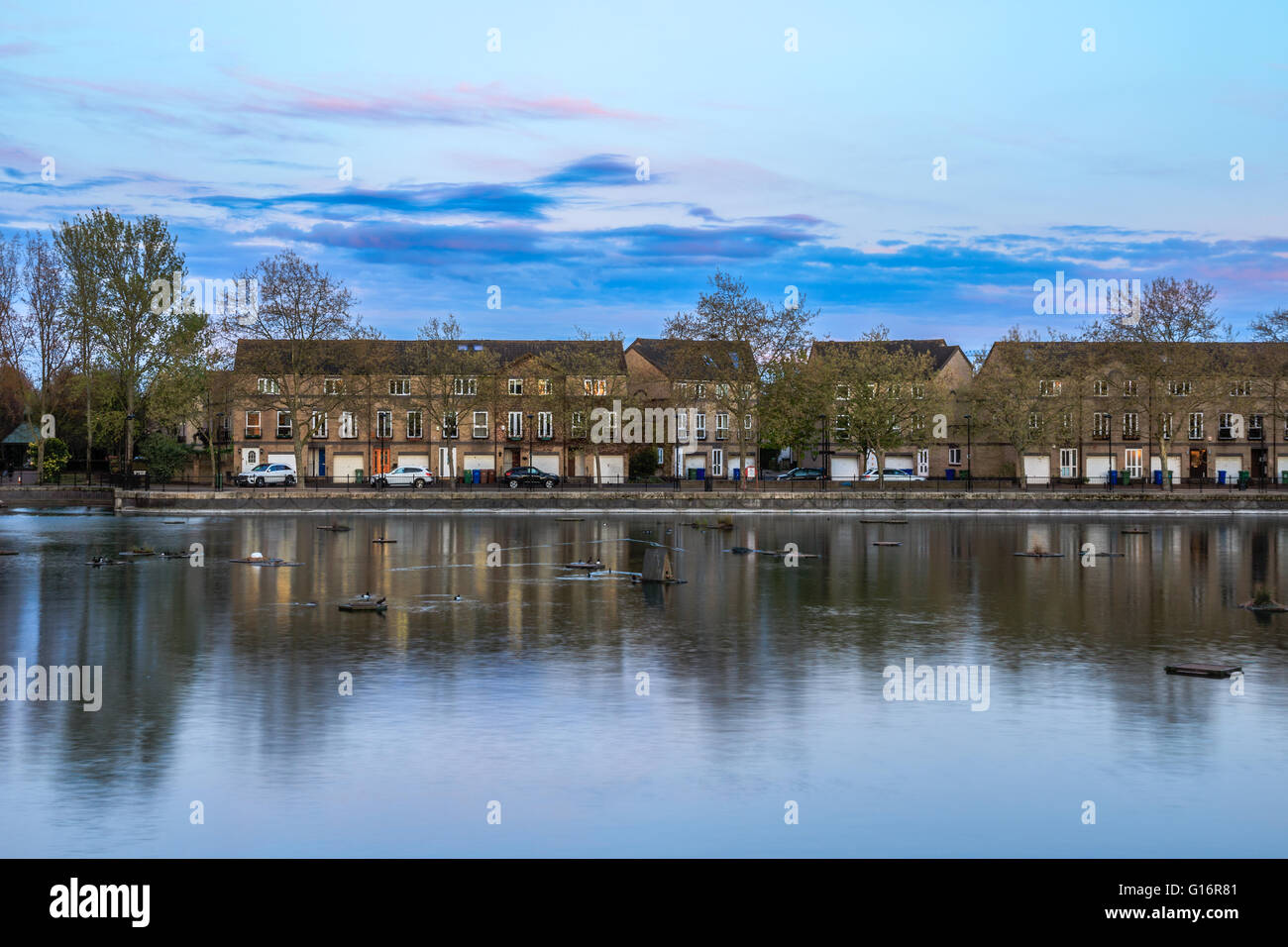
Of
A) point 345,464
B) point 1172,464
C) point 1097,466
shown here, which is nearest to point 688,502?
point 345,464

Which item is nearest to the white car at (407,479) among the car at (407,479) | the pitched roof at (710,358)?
the car at (407,479)

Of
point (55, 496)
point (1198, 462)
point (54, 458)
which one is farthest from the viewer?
point (1198, 462)

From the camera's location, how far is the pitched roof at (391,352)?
221ft

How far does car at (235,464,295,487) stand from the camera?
2831 inches

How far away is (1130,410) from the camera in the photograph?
2995 inches

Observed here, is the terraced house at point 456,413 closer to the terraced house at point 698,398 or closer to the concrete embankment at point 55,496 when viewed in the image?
the terraced house at point 698,398

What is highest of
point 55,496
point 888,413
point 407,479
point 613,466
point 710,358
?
point 710,358

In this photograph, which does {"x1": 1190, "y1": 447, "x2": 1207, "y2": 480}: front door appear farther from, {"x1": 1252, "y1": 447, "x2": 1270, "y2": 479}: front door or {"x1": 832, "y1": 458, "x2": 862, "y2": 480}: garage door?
{"x1": 832, "y1": 458, "x2": 862, "y2": 480}: garage door

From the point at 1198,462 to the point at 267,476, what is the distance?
70.9 metres

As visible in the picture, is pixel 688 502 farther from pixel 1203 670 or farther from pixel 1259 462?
pixel 1259 462

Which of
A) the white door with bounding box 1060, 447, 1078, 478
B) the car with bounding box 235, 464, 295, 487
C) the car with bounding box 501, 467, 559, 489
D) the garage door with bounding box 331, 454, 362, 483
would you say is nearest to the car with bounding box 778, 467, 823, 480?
the white door with bounding box 1060, 447, 1078, 478

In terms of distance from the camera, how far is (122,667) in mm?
15758

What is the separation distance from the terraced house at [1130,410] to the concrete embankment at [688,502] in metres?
11.6
